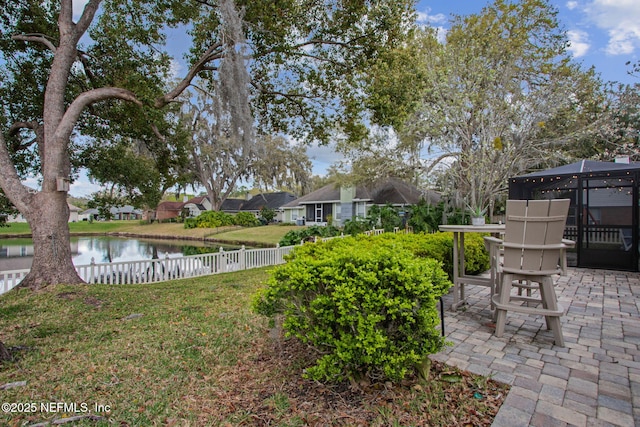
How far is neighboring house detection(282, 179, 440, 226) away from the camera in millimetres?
20078

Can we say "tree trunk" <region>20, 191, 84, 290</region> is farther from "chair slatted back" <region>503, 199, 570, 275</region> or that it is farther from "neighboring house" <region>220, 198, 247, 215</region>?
"neighboring house" <region>220, 198, 247, 215</region>

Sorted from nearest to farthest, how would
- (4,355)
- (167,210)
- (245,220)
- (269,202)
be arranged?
(4,355) → (245,220) → (269,202) → (167,210)

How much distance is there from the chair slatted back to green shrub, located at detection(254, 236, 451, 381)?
1.21 m

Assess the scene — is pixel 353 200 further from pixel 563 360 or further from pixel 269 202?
pixel 563 360

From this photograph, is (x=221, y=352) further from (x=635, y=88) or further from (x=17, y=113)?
(x=635, y=88)

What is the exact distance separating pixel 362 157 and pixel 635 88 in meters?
10.5

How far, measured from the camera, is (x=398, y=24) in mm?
6184

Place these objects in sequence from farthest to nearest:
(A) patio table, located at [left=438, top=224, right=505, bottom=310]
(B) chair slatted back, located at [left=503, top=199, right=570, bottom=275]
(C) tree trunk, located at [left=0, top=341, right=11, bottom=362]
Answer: (A) patio table, located at [left=438, top=224, right=505, bottom=310], (B) chair slatted back, located at [left=503, top=199, right=570, bottom=275], (C) tree trunk, located at [left=0, top=341, right=11, bottom=362]

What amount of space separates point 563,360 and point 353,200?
18.5 m

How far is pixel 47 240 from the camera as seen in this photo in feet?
16.9

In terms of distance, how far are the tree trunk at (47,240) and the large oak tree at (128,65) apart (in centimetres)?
2

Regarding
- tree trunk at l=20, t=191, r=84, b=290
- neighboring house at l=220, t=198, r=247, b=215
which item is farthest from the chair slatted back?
neighboring house at l=220, t=198, r=247, b=215

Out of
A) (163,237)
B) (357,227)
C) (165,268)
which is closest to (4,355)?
(165,268)

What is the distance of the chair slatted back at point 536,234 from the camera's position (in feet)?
8.79
